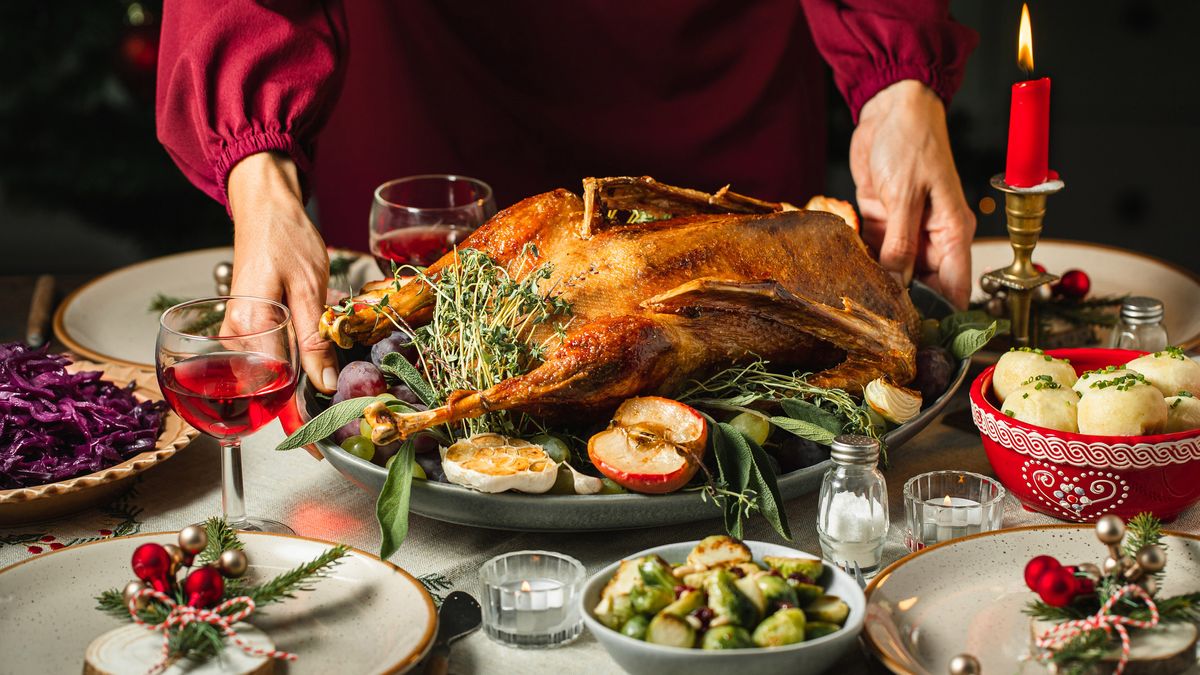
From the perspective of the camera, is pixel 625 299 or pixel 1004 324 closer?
pixel 625 299

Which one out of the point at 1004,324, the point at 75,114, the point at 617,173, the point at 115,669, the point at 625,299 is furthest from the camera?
the point at 75,114

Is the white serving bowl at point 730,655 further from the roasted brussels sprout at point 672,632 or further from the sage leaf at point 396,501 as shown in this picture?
the sage leaf at point 396,501

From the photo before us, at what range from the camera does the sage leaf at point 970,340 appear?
1.59m

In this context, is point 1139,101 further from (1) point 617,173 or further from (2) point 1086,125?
(1) point 617,173

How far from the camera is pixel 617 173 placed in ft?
8.32

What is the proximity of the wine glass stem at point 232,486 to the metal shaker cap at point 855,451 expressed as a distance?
657 mm

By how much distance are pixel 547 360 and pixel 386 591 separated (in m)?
0.33

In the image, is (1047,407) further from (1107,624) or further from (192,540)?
(192,540)

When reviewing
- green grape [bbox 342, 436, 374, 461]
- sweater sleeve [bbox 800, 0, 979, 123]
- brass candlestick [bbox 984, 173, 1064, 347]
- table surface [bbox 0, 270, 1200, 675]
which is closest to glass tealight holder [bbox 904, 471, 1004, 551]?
table surface [bbox 0, 270, 1200, 675]

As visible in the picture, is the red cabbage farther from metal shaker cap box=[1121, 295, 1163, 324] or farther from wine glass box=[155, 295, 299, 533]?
metal shaker cap box=[1121, 295, 1163, 324]

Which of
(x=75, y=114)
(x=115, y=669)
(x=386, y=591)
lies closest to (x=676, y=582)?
(x=386, y=591)

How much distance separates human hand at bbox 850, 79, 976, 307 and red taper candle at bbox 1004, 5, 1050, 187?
330 mm

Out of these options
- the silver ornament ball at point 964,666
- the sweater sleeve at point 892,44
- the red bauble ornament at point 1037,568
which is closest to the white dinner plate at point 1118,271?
the sweater sleeve at point 892,44

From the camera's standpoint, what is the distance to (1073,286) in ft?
6.56
